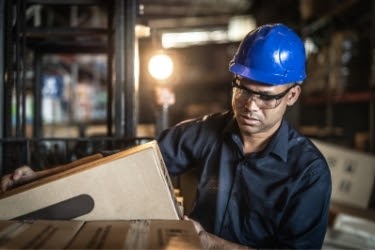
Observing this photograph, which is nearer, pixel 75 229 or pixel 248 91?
pixel 75 229

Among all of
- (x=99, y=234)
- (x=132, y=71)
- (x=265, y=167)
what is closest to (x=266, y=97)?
(x=265, y=167)

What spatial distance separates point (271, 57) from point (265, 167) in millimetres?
671

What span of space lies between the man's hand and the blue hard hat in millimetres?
1335

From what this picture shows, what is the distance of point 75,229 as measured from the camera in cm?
177

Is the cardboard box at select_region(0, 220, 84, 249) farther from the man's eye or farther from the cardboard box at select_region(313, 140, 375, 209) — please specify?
the cardboard box at select_region(313, 140, 375, 209)

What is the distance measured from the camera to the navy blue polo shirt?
2361 mm

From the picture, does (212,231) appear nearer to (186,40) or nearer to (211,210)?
(211,210)

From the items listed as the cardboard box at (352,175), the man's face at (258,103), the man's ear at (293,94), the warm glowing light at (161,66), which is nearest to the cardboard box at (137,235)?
the man's face at (258,103)

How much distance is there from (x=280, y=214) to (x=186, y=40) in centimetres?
1517

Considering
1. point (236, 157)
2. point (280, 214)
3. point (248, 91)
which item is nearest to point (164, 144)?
point (236, 157)

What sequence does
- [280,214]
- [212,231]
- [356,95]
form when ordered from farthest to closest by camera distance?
1. [356,95]
2. [212,231]
3. [280,214]

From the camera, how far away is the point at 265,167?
256 cm

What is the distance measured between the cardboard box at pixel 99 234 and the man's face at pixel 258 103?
33.8 inches

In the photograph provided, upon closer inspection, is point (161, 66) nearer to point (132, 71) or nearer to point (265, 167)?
point (132, 71)
